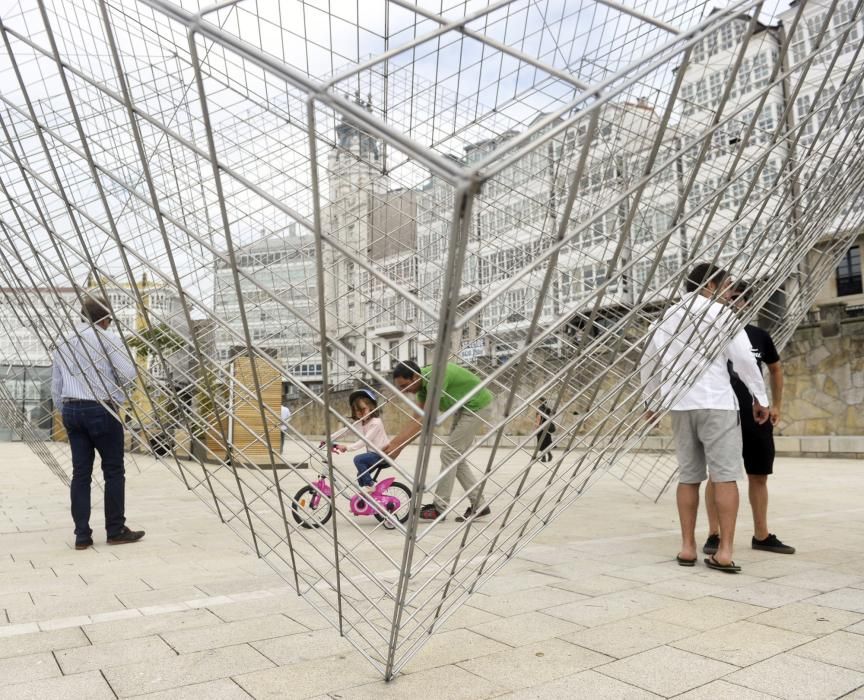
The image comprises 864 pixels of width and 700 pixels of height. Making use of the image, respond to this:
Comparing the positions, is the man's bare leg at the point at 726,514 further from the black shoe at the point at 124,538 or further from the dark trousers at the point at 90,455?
the black shoe at the point at 124,538

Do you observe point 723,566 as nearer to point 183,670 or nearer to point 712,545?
point 712,545

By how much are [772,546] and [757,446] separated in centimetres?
52

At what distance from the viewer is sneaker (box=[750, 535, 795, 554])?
3.84 metres

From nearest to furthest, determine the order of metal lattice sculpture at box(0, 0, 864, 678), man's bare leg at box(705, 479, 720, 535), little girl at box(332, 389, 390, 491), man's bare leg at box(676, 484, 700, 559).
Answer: metal lattice sculpture at box(0, 0, 864, 678), man's bare leg at box(676, 484, 700, 559), man's bare leg at box(705, 479, 720, 535), little girl at box(332, 389, 390, 491)

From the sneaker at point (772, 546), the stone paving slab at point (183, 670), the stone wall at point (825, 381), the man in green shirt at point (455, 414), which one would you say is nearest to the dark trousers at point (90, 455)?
the man in green shirt at point (455, 414)

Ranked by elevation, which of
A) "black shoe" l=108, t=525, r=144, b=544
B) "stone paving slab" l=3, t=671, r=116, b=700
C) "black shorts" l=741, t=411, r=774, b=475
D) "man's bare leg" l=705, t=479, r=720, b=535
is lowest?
"black shoe" l=108, t=525, r=144, b=544

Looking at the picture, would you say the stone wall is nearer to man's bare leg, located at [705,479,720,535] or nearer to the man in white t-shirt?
man's bare leg, located at [705,479,720,535]

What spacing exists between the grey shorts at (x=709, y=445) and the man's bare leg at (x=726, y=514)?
5cm

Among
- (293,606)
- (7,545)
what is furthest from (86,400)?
(293,606)

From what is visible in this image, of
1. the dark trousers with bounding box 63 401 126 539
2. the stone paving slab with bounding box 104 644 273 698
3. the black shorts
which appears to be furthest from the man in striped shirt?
the black shorts

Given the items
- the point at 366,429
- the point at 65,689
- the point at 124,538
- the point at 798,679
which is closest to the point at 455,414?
the point at 366,429

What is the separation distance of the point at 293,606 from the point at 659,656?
1317 millimetres

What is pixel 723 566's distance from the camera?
3.39 meters

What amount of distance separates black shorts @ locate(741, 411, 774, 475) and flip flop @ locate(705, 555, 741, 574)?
1.97 ft
